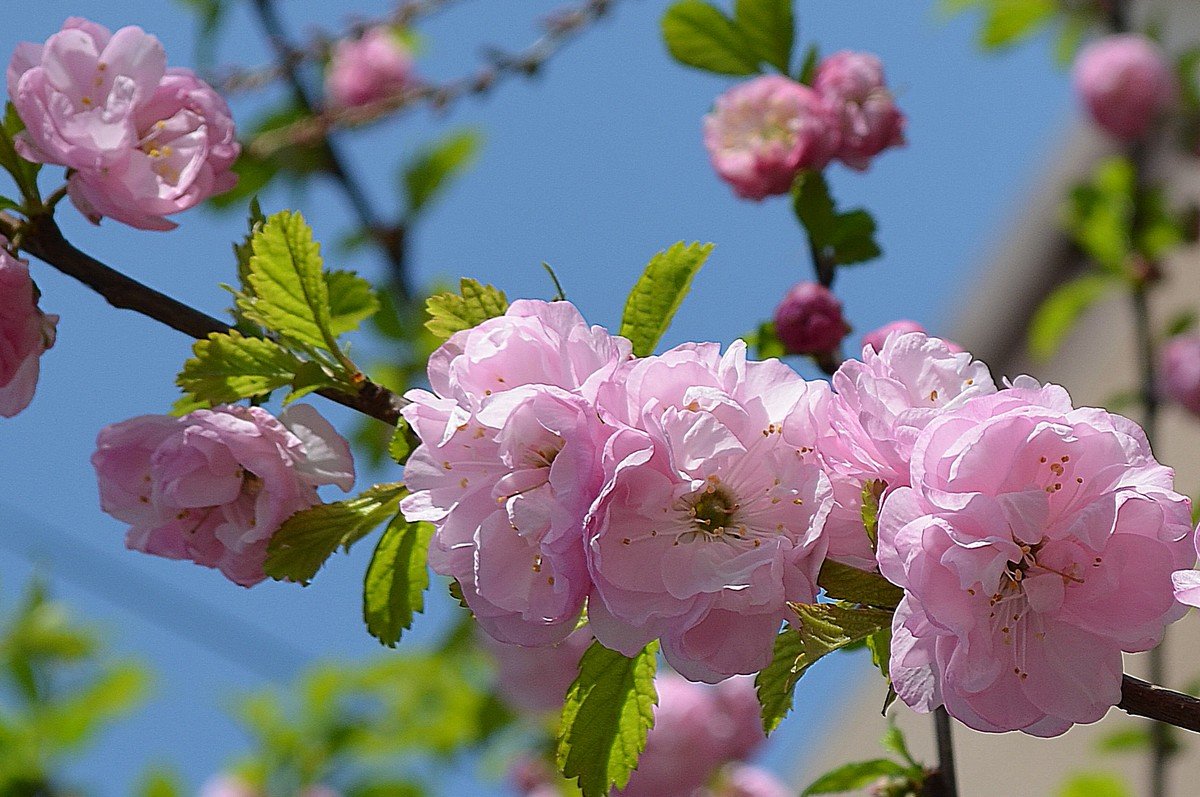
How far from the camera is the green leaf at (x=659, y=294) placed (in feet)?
2.24

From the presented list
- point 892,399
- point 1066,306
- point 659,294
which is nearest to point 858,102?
point 659,294

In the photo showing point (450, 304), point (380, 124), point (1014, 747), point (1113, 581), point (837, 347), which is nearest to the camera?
point (1113, 581)

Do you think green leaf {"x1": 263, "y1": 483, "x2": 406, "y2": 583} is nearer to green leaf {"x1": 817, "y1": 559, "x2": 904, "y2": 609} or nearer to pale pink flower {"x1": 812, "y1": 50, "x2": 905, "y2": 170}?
green leaf {"x1": 817, "y1": 559, "x2": 904, "y2": 609}

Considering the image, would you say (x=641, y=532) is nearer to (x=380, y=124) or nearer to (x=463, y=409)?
(x=463, y=409)

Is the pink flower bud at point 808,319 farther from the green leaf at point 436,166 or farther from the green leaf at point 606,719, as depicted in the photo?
the green leaf at point 436,166

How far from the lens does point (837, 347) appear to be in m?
0.93

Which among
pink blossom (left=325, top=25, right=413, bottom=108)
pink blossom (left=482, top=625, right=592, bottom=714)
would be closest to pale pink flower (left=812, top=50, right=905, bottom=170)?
pink blossom (left=482, top=625, right=592, bottom=714)

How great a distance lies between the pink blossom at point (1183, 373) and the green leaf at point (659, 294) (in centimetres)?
140

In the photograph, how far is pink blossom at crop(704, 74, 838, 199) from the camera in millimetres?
972

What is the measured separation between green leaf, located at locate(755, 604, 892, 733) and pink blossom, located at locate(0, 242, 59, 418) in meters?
0.45

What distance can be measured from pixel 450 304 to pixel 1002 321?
4.89m

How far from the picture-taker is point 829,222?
93 cm

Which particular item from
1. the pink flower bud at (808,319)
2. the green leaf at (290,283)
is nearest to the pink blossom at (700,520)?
the green leaf at (290,283)

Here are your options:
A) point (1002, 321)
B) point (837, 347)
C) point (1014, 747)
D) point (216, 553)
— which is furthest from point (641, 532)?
point (1002, 321)
